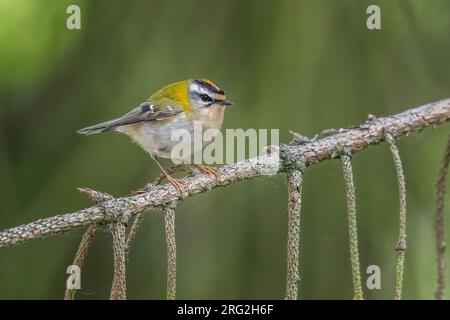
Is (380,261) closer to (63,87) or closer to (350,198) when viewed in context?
(350,198)

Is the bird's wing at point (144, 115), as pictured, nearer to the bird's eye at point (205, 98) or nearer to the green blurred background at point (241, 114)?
the green blurred background at point (241, 114)

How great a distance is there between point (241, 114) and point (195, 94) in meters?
0.49

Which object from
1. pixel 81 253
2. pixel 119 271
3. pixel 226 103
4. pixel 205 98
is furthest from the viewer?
pixel 205 98

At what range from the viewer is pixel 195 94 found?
248cm

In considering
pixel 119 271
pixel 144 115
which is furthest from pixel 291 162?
pixel 144 115

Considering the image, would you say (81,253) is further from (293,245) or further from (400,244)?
(400,244)

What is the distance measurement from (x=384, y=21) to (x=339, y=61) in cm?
22

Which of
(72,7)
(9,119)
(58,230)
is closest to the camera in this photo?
(58,230)

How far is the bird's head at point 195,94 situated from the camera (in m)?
2.19

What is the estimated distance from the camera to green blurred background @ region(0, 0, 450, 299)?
6.52 feet

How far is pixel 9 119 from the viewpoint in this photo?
213cm

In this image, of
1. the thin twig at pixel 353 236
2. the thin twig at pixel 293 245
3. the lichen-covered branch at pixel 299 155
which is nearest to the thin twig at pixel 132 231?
the lichen-covered branch at pixel 299 155

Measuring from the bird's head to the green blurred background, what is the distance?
0.40ft

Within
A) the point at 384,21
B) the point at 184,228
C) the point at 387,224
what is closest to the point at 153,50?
the point at 184,228
